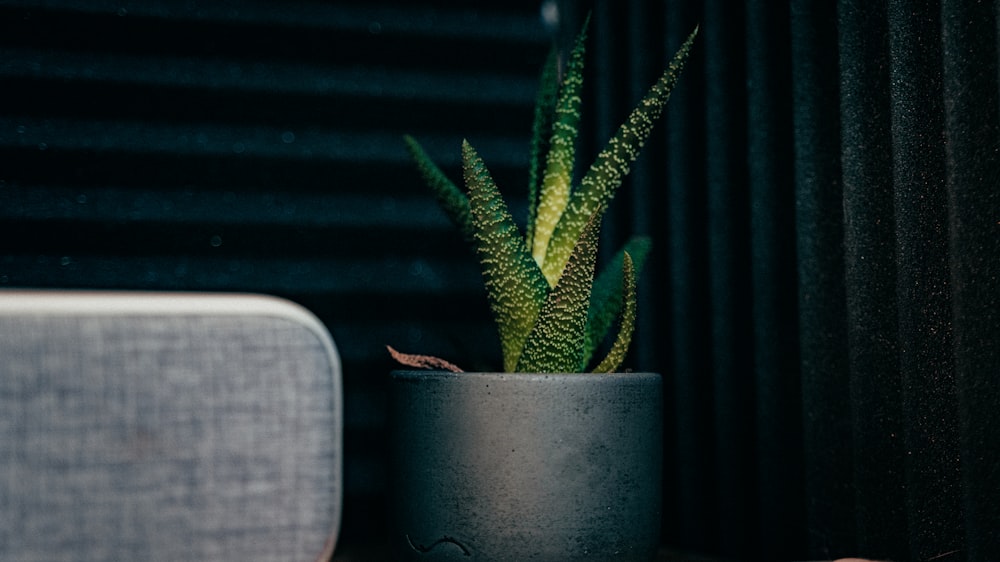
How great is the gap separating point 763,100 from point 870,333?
0.76 feet

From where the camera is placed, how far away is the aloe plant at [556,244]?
66 cm

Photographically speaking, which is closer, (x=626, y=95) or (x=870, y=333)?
(x=870, y=333)

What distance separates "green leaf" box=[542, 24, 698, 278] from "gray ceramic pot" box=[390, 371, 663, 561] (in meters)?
0.12

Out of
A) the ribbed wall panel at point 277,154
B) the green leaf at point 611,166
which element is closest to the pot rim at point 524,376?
the green leaf at point 611,166

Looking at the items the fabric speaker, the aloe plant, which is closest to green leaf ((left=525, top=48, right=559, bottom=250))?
the aloe plant

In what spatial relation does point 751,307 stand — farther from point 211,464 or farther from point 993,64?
point 211,464

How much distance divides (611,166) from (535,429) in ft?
A: 0.69

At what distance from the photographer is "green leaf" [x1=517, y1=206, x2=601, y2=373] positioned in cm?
63

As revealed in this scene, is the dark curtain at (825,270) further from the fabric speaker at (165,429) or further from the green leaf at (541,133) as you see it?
the fabric speaker at (165,429)

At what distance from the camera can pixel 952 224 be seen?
22.3 inches

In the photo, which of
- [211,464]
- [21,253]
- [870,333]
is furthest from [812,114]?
[21,253]

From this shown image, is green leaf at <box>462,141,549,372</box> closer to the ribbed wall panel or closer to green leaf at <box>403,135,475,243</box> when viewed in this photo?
green leaf at <box>403,135,475,243</box>

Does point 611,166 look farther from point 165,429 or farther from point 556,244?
point 165,429

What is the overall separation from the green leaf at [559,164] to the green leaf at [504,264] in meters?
0.07
